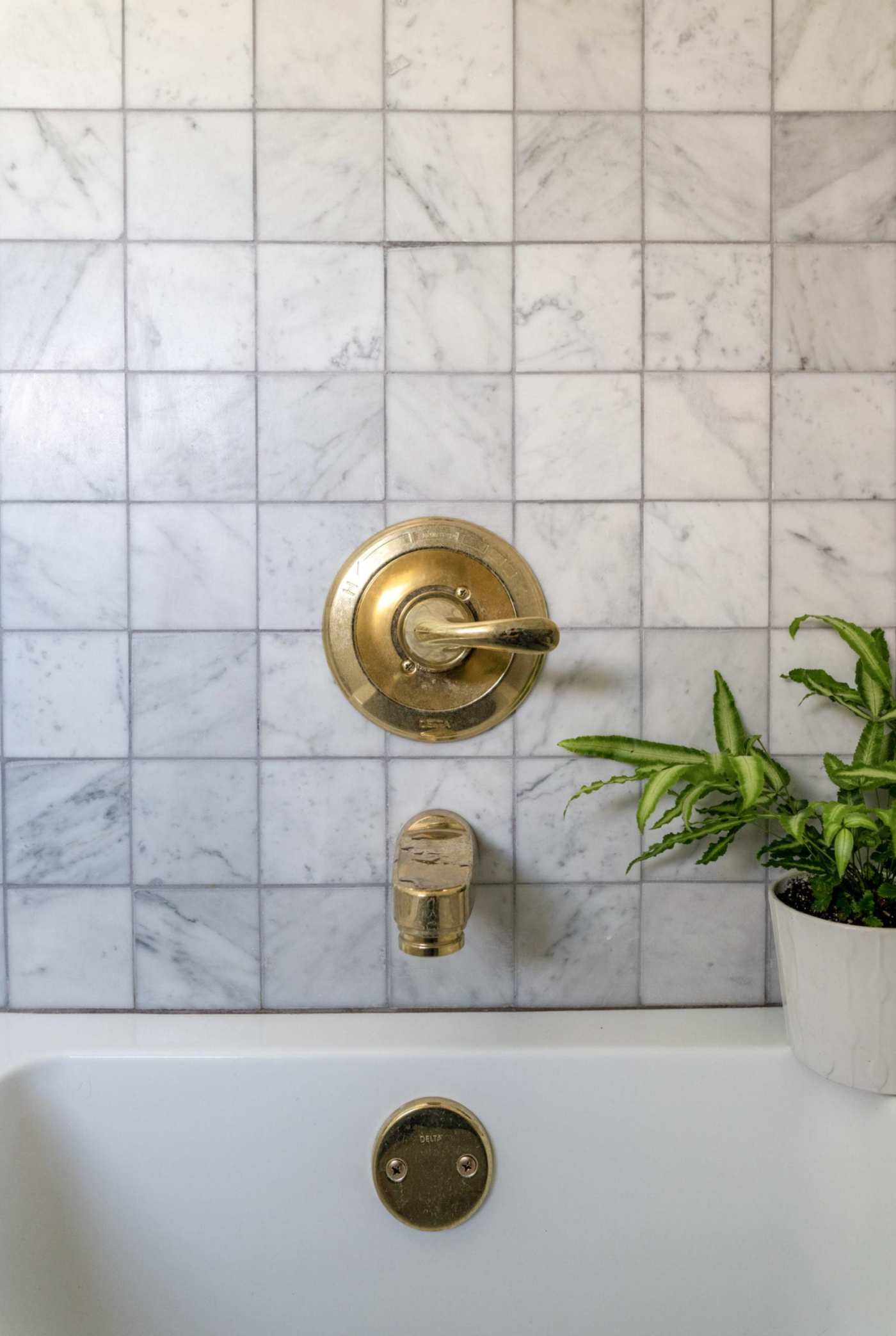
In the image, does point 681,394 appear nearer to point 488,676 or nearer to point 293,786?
point 488,676

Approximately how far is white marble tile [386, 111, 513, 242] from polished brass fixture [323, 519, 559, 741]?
26 centimetres

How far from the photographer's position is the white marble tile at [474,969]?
91cm

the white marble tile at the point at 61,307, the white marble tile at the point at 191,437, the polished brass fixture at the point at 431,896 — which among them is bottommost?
the polished brass fixture at the point at 431,896

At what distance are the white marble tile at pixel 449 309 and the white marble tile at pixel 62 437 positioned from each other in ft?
0.85

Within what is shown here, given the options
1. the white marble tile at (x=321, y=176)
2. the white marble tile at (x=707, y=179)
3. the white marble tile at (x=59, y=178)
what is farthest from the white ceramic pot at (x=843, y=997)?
the white marble tile at (x=59, y=178)

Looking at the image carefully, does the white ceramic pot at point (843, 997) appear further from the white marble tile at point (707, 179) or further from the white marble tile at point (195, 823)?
the white marble tile at point (707, 179)

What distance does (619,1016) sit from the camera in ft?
2.96

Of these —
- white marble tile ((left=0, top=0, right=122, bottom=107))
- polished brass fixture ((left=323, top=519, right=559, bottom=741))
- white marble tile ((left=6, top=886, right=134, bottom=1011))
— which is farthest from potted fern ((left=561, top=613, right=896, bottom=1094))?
white marble tile ((left=0, top=0, right=122, bottom=107))

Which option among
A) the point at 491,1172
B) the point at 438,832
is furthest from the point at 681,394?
the point at 491,1172

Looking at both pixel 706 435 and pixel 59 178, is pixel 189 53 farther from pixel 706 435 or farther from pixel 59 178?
pixel 706 435

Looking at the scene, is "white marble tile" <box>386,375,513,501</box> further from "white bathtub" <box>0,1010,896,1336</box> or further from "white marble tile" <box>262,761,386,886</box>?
"white bathtub" <box>0,1010,896,1336</box>

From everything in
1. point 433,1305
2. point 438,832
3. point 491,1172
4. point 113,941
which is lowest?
point 433,1305

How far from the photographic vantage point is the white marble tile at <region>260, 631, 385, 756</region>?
0.90 meters

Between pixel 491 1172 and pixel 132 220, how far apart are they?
885 millimetres
